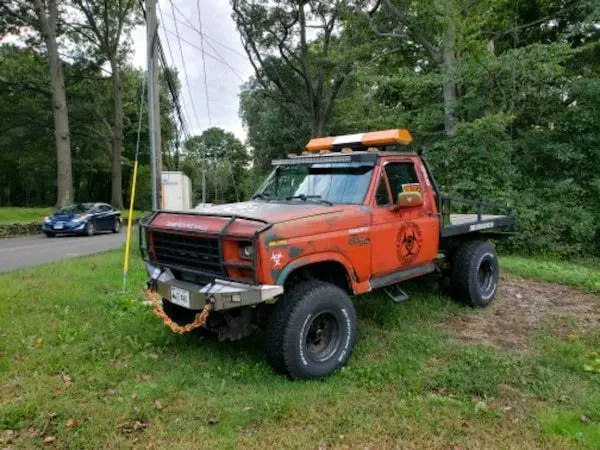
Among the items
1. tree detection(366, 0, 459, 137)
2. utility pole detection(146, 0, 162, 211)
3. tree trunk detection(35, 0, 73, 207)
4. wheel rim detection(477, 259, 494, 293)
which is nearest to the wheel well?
wheel rim detection(477, 259, 494, 293)

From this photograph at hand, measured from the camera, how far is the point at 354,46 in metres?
19.4

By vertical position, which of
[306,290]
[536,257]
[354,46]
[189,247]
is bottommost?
[536,257]

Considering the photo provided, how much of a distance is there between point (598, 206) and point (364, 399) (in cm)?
1202

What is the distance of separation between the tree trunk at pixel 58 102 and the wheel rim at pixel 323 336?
893 inches

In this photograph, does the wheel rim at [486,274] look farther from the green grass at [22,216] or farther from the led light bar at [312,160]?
the green grass at [22,216]

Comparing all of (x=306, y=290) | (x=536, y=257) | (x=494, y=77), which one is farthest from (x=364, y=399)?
(x=494, y=77)

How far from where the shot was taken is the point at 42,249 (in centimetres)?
1445

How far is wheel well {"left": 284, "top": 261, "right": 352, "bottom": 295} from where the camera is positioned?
4613mm

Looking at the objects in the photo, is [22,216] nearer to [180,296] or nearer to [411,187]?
[180,296]

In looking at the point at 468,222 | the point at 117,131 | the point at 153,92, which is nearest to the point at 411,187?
the point at 468,222

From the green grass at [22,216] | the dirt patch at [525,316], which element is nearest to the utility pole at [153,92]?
the dirt patch at [525,316]

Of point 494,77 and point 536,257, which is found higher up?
point 494,77

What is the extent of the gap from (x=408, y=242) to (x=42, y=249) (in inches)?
495

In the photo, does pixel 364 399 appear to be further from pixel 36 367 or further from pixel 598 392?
pixel 36 367
